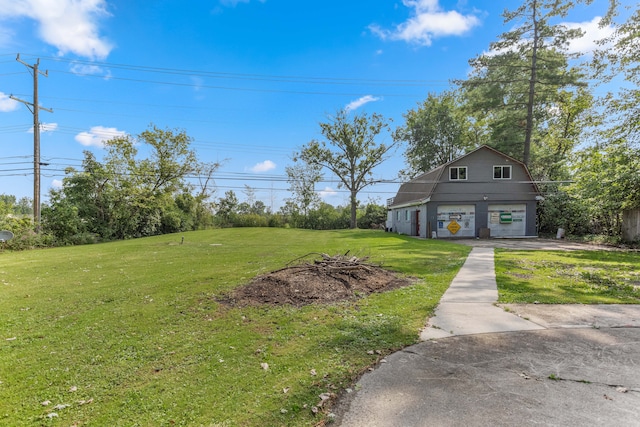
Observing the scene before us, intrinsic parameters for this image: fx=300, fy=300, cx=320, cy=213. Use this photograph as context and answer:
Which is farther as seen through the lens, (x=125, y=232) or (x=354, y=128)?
(x=354, y=128)

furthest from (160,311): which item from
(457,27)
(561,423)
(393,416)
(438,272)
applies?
(457,27)

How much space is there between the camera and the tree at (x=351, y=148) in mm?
36250

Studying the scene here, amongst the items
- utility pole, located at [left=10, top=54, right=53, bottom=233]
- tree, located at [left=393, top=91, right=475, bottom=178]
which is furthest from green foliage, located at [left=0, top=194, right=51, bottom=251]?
tree, located at [left=393, top=91, right=475, bottom=178]

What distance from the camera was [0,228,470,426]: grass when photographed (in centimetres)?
245

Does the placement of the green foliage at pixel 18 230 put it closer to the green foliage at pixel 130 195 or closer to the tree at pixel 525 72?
the green foliage at pixel 130 195

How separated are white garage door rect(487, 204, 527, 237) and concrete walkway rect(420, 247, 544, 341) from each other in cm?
1570

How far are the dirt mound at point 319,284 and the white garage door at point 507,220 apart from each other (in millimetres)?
16674

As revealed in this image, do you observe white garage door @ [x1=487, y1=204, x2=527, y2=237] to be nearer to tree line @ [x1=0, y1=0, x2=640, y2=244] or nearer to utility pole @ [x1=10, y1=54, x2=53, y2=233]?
tree line @ [x1=0, y1=0, x2=640, y2=244]

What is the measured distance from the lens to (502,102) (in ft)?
82.7

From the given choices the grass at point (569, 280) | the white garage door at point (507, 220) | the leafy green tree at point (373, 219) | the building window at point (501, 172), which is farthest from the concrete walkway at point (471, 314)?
the leafy green tree at point (373, 219)

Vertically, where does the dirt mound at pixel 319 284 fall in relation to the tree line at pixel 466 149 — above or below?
below

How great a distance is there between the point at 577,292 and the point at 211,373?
22.5ft

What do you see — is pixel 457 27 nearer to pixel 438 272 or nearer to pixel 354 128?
pixel 438 272

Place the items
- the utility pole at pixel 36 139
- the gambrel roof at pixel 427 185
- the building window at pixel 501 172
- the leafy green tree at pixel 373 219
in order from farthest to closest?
the leafy green tree at pixel 373 219, the building window at pixel 501 172, the gambrel roof at pixel 427 185, the utility pole at pixel 36 139
